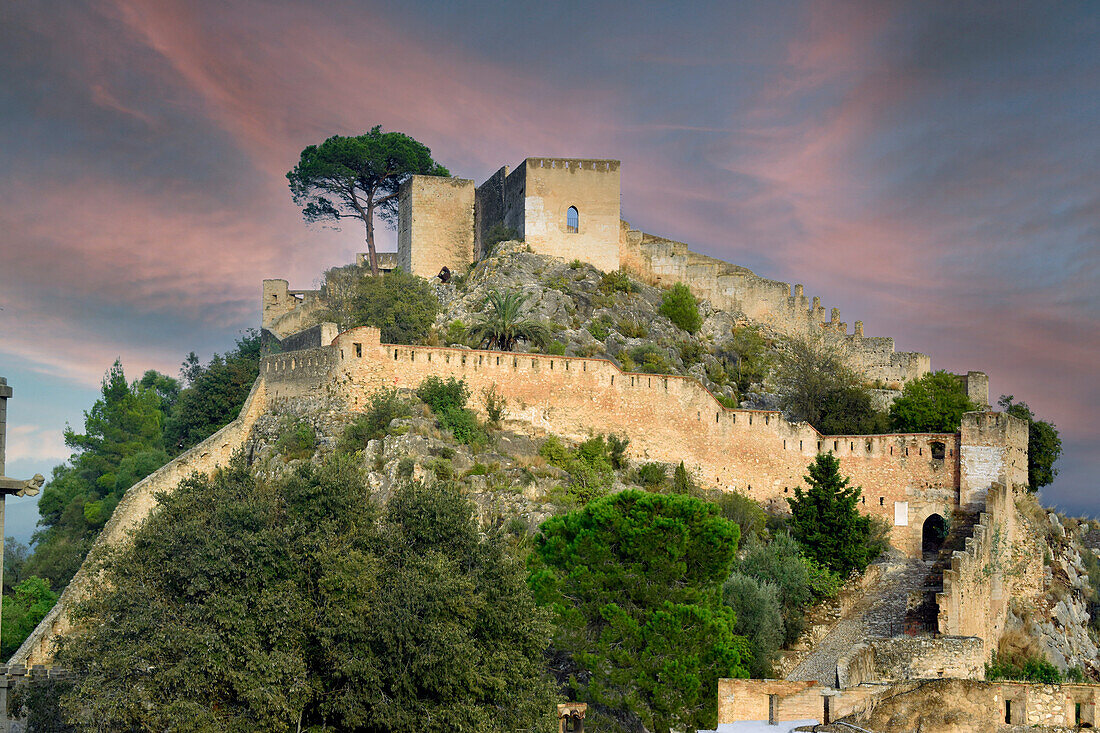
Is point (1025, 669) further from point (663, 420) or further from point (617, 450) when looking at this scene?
point (617, 450)

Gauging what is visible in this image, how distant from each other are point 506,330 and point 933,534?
45.7 feet

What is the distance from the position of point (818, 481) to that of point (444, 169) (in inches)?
1063

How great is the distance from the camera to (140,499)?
2955 centimetres

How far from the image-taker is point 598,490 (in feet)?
92.3

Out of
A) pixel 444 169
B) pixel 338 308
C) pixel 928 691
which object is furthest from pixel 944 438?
pixel 444 169

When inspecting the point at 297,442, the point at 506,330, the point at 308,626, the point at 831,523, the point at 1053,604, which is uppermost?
the point at 506,330

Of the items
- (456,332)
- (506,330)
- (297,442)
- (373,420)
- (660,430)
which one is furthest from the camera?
(456,332)

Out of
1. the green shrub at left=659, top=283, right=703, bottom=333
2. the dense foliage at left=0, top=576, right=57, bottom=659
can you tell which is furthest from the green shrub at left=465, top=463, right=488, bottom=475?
the green shrub at left=659, top=283, right=703, bottom=333

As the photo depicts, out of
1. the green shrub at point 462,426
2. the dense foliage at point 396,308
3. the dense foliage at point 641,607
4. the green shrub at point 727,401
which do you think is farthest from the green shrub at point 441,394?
the green shrub at point 727,401

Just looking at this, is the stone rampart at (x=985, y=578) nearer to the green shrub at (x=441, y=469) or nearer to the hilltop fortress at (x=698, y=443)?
the hilltop fortress at (x=698, y=443)

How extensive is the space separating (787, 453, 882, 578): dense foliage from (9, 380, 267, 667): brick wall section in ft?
52.0

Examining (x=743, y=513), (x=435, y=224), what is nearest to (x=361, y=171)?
(x=435, y=224)

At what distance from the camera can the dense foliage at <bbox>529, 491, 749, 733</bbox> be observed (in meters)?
20.8

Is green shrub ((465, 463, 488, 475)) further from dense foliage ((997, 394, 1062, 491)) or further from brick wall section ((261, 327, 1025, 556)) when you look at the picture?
dense foliage ((997, 394, 1062, 491))
